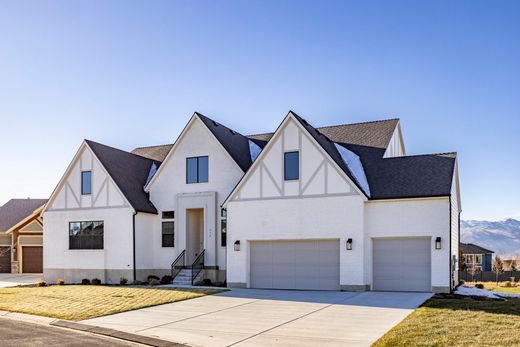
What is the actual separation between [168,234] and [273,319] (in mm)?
15275

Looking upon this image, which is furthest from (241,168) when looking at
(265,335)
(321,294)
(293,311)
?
(265,335)

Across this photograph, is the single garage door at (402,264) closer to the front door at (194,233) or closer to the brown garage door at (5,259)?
the front door at (194,233)

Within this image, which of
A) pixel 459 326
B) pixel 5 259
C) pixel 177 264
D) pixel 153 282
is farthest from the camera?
pixel 5 259

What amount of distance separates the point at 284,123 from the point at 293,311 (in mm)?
10486

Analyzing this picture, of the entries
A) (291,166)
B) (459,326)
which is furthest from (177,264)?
(459,326)

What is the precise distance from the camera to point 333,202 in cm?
2359

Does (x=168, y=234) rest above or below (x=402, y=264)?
above

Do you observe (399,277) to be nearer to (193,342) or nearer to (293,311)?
(293,311)

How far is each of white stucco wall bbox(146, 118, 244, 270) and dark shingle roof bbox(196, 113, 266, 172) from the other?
10.7 inches

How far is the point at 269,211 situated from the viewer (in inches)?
977

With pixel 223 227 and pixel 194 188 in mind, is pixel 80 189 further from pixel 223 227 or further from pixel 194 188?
pixel 223 227

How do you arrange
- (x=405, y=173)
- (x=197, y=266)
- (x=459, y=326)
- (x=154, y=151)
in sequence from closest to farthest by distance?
1. (x=459, y=326)
2. (x=405, y=173)
3. (x=197, y=266)
4. (x=154, y=151)

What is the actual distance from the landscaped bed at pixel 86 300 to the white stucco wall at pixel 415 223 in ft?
24.5

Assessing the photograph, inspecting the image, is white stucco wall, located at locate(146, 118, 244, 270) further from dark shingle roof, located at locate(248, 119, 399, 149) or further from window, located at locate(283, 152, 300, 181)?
dark shingle roof, located at locate(248, 119, 399, 149)
